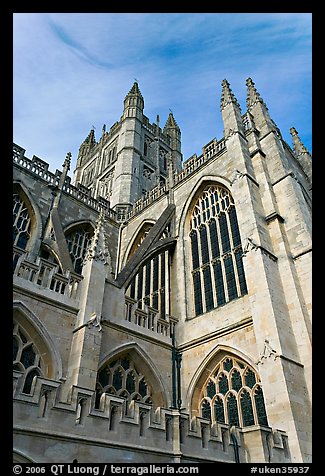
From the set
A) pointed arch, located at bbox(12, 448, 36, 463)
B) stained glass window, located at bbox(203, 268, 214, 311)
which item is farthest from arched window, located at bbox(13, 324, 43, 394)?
stained glass window, located at bbox(203, 268, 214, 311)

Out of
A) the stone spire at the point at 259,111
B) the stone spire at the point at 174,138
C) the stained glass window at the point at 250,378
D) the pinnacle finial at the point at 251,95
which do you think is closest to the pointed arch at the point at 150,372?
the stained glass window at the point at 250,378

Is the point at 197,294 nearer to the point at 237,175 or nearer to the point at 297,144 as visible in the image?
the point at 237,175

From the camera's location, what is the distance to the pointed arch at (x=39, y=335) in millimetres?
8695

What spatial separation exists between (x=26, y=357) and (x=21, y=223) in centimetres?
786

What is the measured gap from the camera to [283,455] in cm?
707

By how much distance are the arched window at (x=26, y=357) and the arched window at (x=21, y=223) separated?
636cm

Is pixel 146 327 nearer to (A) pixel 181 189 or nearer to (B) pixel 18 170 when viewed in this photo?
(A) pixel 181 189

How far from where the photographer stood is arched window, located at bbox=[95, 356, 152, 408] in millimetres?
9617

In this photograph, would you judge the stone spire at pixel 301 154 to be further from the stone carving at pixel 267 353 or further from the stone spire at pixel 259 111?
the stone carving at pixel 267 353

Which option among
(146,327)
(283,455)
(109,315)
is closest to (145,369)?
(146,327)

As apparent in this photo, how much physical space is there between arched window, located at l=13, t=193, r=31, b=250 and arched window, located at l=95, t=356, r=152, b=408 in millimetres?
7247

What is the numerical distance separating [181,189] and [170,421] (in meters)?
11.4

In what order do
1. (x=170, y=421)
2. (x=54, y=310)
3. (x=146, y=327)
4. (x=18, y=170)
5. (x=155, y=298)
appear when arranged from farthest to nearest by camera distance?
1. (x=18, y=170)
2. (x=155, y=298)
3. (x=146, y=327)
4. (x=54, y=310)
5. (x=170, y=421)

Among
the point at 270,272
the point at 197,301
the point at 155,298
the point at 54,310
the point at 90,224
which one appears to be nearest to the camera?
the point at 54,310
